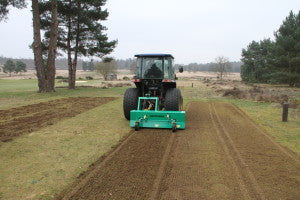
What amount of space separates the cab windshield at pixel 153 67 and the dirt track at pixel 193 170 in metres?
2.55

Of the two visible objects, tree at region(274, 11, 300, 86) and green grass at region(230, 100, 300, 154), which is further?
tree at region(274, 11, 300, 86)

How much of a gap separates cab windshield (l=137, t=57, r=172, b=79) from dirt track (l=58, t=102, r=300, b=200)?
2.55 meters

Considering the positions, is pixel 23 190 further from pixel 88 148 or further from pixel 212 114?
pixel 212 114

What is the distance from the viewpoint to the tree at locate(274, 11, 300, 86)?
99.3 feet

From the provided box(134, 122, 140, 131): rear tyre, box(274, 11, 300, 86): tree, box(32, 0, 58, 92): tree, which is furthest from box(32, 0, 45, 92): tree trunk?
box(274, 11, 300, 86): tree

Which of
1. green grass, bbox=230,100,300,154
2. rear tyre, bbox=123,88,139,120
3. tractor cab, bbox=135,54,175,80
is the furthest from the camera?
tractor cab, bbox=135,54,175,80

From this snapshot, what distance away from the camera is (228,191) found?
4.11 metres

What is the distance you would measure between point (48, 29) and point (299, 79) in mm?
29110

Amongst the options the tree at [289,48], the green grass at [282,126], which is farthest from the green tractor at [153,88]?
the tree at [289,48]

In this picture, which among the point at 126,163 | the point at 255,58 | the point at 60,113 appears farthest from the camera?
the point at 255,58

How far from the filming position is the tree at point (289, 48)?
30.3 m

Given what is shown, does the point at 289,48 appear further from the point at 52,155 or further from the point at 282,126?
the point at 52,155

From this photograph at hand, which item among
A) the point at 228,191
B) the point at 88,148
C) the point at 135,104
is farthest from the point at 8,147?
the point at 228,191

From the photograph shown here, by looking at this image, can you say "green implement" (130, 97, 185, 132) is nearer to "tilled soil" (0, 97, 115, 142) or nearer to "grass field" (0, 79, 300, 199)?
"grass field" (0, 79, 300, 199)
